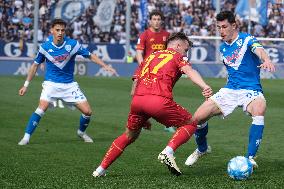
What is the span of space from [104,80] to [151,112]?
76.4ft

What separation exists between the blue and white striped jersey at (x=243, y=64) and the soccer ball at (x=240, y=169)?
187cm

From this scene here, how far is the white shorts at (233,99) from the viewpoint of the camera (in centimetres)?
1100

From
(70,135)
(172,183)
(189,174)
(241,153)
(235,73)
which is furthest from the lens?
(70,135)

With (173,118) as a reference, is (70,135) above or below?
below

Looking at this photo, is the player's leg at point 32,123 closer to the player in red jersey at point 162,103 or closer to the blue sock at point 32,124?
the blue sock at point 32,124

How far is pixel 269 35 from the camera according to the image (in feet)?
135

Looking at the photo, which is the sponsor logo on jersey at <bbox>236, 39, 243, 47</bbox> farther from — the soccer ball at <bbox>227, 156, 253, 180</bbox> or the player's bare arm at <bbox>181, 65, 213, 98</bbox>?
the soccer ball at <bbox>227, 156, 253, 180</bbox>

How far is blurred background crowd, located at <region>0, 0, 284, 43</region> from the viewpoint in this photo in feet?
129

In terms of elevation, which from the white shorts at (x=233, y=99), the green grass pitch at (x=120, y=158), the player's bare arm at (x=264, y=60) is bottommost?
the green grass pitch at (x=120, y=158)

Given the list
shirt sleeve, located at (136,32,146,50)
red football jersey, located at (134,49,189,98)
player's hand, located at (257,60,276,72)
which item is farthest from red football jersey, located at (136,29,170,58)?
red football jersey, located at (134,49,189,98)

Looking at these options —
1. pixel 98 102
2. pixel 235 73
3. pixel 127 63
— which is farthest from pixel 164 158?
pixel 127 63

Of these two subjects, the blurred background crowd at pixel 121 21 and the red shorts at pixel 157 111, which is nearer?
the red shorts at pixel 157 111

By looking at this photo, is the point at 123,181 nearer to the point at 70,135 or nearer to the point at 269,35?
the point at 70,135

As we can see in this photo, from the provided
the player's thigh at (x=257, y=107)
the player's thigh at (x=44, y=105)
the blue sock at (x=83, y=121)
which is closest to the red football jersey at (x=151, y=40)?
the blue sock at (x=83, y=121)
